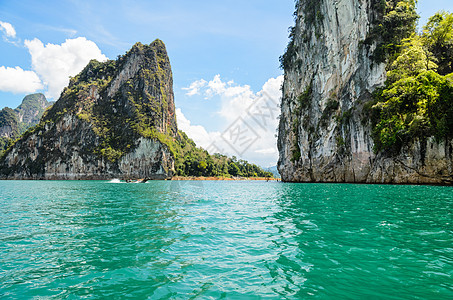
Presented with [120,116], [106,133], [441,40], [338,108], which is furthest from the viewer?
[120,116]

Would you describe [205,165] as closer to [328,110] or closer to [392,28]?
[328,110]

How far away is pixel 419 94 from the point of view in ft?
114

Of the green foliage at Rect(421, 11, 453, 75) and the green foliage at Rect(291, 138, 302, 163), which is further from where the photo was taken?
the green foliage at Rect(291, 138, 302, 163)

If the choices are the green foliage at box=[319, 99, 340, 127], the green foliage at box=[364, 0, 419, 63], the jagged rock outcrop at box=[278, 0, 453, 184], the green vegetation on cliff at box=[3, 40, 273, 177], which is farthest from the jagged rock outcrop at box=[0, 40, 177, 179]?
the green foliage at box=[364, 0, 419, 63]

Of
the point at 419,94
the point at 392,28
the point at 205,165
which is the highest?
the point at 392,28

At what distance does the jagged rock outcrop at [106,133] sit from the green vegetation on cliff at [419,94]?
351 feet

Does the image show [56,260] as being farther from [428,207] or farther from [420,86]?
[420,86]

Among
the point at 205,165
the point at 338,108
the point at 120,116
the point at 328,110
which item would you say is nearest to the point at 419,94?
A: the point at 338,108

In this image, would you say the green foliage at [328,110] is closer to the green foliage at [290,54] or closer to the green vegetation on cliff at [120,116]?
the green foliage at [290,54]

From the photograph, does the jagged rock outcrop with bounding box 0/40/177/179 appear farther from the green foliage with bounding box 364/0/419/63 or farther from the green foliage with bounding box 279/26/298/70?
the green foliage with bounding box 364/0/419/63

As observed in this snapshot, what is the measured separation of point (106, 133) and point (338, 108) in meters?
126

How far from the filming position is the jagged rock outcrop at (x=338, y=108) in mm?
37219

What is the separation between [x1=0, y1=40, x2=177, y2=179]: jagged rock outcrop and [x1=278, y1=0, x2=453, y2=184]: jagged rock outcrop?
273ft

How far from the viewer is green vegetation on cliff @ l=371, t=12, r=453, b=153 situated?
1281 inches
